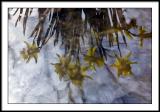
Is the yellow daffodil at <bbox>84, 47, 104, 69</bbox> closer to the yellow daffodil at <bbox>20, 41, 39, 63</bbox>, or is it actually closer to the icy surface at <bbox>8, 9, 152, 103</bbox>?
the icy surface at <bbox>8, 9, 152, 103</bbox>

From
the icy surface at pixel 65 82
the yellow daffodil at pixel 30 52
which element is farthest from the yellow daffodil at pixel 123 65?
the yellow daffodil at pixel 30 52

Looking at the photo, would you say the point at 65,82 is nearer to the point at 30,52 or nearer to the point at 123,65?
the point at 30,52

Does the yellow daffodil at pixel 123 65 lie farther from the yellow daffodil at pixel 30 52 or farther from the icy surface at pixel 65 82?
the yellow daffodil at pixel 30 52

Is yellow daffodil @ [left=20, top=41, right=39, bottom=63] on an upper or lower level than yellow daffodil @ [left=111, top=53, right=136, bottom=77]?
upper

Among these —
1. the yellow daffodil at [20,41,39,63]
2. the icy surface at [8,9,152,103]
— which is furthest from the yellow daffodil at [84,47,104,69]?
the yellow daffodil at [20,41,39,63]

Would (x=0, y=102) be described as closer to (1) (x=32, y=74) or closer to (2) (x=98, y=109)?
(1) (x=32, y=74)

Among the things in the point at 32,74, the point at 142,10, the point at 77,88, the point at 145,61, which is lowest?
the point at 77,88

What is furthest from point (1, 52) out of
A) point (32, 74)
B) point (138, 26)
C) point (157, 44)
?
point (157, 44)
